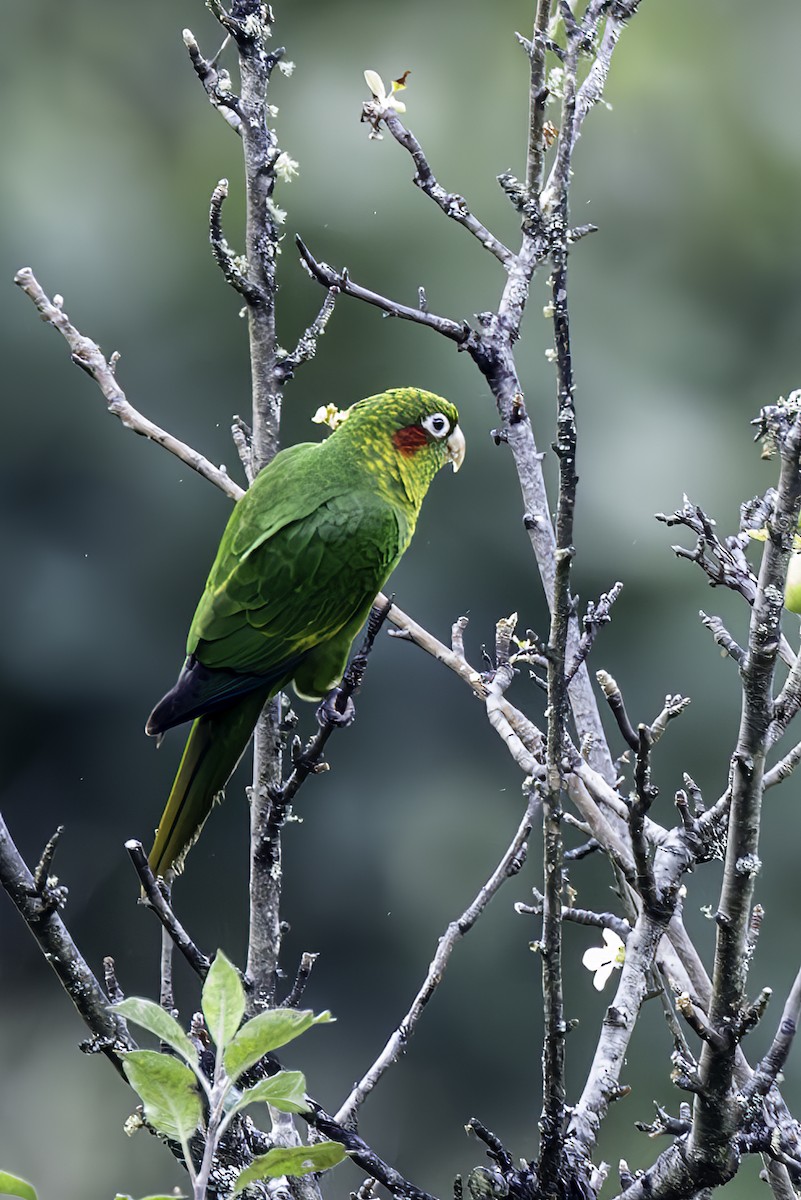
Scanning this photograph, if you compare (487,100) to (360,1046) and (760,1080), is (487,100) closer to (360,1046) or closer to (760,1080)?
(360,1046)

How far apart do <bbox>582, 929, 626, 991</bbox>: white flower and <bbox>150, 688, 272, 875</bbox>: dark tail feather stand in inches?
22.7

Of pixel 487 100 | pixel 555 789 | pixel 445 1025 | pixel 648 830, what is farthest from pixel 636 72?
pixel 555 789

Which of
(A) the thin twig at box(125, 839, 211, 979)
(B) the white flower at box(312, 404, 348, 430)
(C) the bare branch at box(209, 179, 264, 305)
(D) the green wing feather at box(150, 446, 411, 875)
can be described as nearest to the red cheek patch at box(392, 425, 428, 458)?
(D) the green wing feather at box(150, 446, 411, 875)

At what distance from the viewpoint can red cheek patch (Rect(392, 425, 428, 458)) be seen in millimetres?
1890

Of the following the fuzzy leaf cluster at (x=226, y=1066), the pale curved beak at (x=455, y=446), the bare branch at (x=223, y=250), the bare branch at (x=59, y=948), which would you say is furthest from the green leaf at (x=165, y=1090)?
the pale curved beak at (x=455, y=446)

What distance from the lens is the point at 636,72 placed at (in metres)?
3.99

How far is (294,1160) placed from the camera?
21.9 inches

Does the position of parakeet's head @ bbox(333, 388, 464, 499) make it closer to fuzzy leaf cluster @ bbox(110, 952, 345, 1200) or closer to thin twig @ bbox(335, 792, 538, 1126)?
thin twig @ bbox(335, 792, 538, 1126)

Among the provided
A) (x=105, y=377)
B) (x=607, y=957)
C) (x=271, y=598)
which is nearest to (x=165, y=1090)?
(x=607, y=957)

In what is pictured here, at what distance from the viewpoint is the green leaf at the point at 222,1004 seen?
55cm

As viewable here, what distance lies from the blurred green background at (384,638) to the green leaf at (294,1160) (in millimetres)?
2473

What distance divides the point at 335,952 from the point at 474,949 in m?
0.38

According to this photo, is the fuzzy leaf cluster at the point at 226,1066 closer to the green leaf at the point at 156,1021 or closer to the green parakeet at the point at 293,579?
the green leaf at the point at 156,1021

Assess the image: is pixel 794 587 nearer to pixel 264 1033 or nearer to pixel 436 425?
pixel 264 1033
